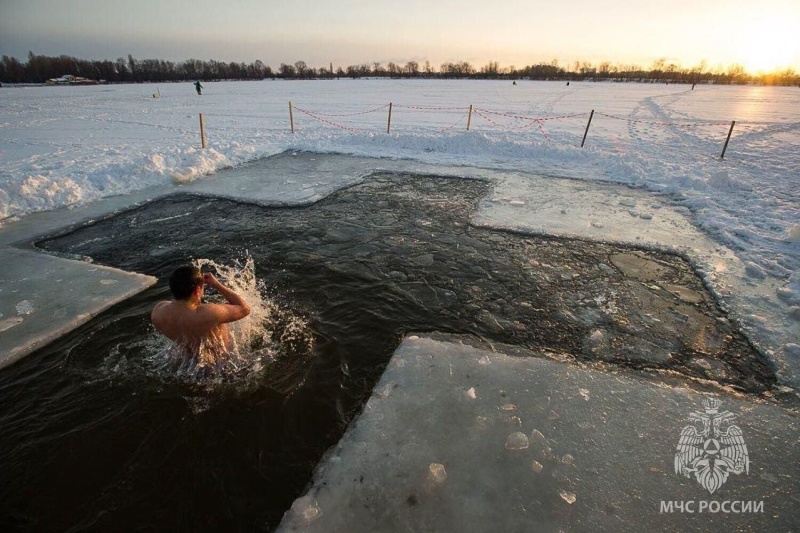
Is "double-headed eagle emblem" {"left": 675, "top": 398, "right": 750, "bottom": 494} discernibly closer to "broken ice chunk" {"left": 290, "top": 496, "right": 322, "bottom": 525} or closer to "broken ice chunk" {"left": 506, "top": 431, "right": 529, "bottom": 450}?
"broken ice chunk" {"left": 506, "top": 431, "right": 529, "bottom": 450}

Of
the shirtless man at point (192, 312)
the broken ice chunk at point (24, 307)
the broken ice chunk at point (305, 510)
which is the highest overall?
the shirtless man at point (192, 312)

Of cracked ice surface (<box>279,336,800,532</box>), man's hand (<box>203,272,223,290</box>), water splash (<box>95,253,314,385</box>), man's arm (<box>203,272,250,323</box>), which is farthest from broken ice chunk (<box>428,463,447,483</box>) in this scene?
man's hand (<box>203,272,223,290</box>)

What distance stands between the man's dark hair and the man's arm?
0.12 m

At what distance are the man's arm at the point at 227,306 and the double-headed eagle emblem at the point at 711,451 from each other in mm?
3545

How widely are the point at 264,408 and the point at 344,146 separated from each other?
502 inches

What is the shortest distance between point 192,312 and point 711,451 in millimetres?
4100

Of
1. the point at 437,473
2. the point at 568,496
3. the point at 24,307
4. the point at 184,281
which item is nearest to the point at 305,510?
the point at 437,473

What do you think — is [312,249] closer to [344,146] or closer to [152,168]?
[152,168]

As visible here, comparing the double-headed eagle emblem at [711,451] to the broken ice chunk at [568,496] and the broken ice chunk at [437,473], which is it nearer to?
the broken ice chunk at [568,496]

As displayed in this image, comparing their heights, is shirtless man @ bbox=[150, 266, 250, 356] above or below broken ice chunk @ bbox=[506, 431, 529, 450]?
above

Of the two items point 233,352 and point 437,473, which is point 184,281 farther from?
point 437,473

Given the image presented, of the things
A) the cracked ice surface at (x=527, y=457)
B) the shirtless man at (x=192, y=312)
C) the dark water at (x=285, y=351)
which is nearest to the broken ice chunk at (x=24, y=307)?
the dark water at (x=285, y=351)

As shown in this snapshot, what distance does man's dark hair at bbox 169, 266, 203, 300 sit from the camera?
10.2 ft

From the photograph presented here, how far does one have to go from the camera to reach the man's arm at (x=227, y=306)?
3324mm
